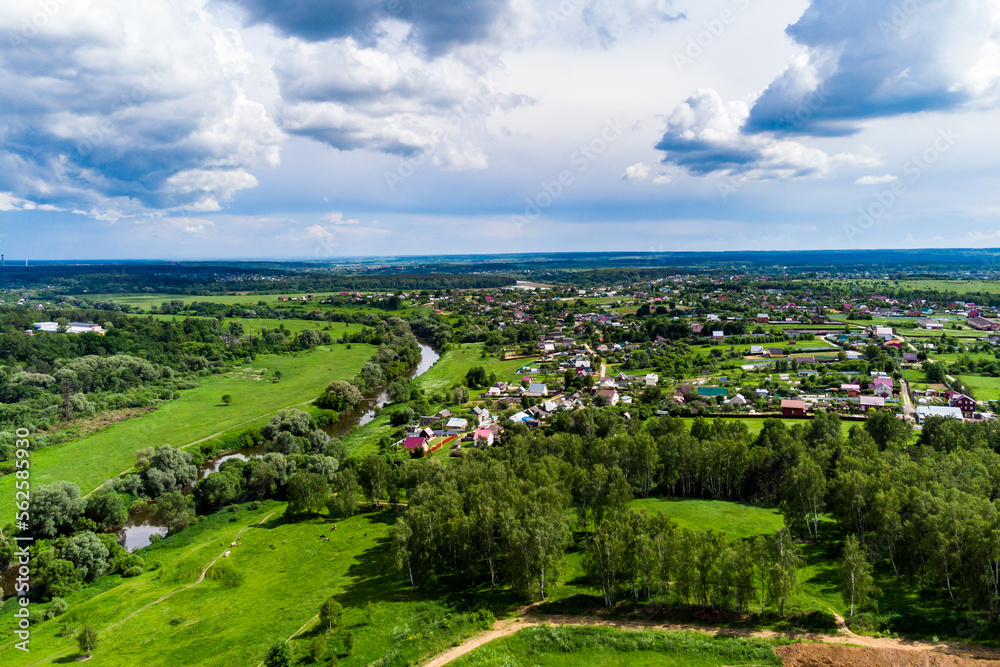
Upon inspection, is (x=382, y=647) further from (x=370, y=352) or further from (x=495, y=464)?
(x=370, y=352)

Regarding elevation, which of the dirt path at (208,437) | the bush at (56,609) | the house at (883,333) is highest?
the house at (883,333)

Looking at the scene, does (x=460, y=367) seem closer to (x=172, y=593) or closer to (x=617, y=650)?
(x=172, y=593)

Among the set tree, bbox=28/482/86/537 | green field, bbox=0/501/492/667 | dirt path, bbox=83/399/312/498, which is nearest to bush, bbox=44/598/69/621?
green field, bbox=0/501/492/667

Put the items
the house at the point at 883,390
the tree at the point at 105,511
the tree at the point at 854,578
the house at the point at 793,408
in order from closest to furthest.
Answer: the tree at the point at 854,578 < the tree at the point at 105,511 < the house at the point at 793,408 < the house at the point at 883,390

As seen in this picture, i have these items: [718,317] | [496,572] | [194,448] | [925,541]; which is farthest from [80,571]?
[718,317]

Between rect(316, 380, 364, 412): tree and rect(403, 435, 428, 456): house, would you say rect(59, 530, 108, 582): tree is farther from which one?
rect(316, 380, 364, 412): tree

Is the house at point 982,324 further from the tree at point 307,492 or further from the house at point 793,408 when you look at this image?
the tree at point 307,492

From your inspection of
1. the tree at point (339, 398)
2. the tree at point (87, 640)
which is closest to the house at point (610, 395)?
the tree at point (339, 398)
